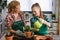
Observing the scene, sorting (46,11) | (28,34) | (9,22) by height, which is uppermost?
(46,11)

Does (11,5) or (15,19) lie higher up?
(11,5)

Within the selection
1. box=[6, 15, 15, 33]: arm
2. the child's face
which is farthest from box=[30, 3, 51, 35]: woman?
box=[6, 15, 15, 33]: arm

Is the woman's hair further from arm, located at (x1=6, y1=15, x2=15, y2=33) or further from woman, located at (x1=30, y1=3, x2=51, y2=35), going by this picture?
woman, located at (x1=30, y1=3, x2=51, y2=35)

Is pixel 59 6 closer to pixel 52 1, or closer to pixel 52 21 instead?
pixel 52 1

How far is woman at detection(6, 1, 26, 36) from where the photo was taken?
1.63m

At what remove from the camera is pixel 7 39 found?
1638 mm

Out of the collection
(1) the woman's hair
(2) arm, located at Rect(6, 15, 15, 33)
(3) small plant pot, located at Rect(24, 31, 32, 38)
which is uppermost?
(1) the woman's hair

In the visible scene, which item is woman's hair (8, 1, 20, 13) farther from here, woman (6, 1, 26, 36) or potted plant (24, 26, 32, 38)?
potted plant (24, 26, 32, 38)

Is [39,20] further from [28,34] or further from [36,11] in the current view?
[28,34]

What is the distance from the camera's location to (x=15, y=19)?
1.63m

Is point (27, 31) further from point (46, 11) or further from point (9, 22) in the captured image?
point (46, 11)

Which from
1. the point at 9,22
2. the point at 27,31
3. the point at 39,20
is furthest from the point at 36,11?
the point at 9,22

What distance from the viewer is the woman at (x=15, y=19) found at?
1629 millimetres

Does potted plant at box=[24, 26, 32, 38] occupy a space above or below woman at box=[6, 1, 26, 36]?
below
